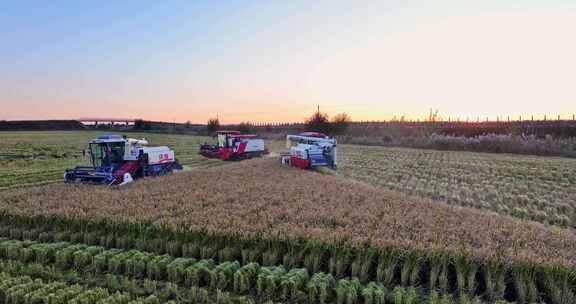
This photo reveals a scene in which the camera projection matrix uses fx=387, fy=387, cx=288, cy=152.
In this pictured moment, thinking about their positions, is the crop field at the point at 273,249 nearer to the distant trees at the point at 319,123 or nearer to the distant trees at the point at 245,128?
the distant trees at the point at 319,123

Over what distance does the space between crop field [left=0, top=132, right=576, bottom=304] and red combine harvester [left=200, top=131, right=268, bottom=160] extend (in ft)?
47.8

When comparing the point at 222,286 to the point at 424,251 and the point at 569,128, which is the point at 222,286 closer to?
the point at 424,251

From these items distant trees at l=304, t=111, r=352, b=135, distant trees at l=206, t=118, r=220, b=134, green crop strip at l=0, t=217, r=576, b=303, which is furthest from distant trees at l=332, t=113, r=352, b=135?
green crop strip at l=0, t=217, r=576, b=303

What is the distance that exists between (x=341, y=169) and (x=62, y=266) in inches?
673

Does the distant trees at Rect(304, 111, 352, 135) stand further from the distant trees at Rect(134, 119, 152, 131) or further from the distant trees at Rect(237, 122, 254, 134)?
the distant trees at Rect(134, 119, 152, 131)

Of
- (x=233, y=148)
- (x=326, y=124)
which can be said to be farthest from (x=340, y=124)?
(x=233, y=148)

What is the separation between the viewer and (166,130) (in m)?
70.5

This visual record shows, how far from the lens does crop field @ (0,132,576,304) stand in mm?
5773

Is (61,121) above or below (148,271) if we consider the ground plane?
above

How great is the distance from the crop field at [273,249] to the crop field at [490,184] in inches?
7.7

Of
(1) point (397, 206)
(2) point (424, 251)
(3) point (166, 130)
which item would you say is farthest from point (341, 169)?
(3) point (166, 130)

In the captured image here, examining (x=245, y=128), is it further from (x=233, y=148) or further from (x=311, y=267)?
(x=311, y=267)

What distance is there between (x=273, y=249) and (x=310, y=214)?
251 centimetres

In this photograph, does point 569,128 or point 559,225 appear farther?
point 569,128
